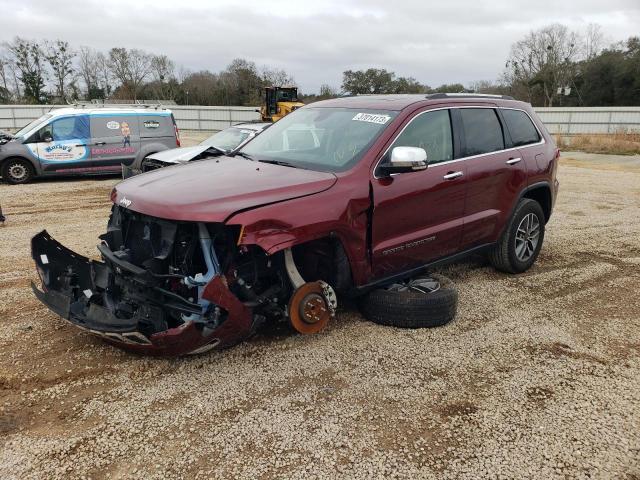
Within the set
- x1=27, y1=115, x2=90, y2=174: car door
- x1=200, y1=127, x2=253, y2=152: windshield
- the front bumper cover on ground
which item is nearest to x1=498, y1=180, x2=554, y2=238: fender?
the front bumper cover on ground

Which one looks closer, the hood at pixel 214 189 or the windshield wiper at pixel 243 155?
the hood at pixel 214 189

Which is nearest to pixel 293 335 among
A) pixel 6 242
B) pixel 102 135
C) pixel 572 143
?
pixel 6 242

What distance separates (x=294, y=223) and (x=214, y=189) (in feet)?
1.94

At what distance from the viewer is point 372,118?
4.27 meters

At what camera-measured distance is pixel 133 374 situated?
349 cm

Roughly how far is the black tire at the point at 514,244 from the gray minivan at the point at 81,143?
9.21 m

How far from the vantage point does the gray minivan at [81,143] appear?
40.1ft

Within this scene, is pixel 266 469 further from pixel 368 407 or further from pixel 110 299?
pixel 110 299

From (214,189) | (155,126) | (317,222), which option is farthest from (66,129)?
(317,222)

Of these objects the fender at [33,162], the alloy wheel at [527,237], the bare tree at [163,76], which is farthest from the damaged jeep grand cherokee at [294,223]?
the bare tree at [163,76]

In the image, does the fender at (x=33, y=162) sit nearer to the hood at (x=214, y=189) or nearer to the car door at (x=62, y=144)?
the car door at (x=62, y=144)

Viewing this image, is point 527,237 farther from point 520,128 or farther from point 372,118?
point 372,118

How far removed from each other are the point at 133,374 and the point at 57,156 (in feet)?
35.4

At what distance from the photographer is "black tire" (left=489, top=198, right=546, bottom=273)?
210 inches
